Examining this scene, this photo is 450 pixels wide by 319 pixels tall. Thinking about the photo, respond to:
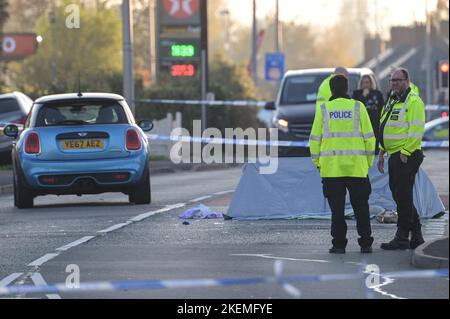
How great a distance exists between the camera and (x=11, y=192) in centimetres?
2527

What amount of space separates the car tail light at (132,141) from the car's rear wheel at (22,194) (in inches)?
54.8

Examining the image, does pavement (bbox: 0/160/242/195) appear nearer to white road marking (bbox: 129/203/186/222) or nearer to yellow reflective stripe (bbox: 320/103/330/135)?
white road marking (bbox: 129/203/186/222)

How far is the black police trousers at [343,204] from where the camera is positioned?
14242mm

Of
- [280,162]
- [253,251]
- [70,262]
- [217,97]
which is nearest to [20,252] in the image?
[70,262]

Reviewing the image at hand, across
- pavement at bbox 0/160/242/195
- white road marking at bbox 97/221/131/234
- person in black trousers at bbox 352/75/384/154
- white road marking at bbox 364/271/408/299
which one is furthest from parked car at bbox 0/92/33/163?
white road marking at bbox 364/271/408/299

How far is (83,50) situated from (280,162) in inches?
2239

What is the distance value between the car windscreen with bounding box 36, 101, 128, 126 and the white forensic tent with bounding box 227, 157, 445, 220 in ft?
8.11

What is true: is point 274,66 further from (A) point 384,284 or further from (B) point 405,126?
(A) point 384,284

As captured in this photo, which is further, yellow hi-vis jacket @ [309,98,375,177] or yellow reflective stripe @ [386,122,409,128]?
yellow reflective stripe @ [386,122,409,128]

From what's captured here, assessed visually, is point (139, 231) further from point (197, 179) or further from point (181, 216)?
point (197, 179)

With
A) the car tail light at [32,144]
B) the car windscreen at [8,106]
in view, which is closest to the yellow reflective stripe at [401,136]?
the car tail light at [32,144]

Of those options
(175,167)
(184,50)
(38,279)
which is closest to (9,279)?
(38,279)

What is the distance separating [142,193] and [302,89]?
31.1ft

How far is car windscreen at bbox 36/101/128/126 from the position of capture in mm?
19703
